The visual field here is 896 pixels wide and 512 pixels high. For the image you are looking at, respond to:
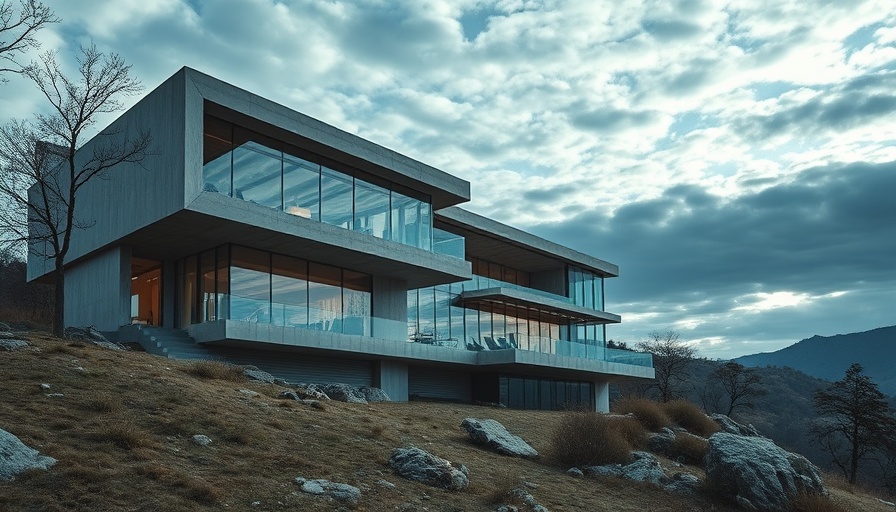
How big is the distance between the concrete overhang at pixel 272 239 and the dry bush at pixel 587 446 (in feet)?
38.1

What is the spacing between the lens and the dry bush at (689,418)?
23891mm

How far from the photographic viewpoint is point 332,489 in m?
10.5

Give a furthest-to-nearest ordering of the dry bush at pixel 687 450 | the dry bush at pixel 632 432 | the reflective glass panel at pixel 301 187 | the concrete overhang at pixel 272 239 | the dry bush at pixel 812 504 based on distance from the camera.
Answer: the reflective glass panel at pixel 301 187 → the concrete overhang at pixel 272 239 → the dry bush at pixel 632 432 → the dry bush at pixel 687 450 → the dry bush at pixel 812 504

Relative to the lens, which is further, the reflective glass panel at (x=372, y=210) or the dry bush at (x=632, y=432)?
the reflective glass panel at (x=372, y=210)

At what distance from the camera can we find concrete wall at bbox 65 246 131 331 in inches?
1015

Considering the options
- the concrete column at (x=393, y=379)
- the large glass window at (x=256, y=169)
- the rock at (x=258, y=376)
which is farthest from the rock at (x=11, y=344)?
the concrete column at (x=393, y=379)

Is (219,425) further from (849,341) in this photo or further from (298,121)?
(849,341)

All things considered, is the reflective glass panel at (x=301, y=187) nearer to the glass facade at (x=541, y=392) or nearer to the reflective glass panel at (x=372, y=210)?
the reflective glass panel at (x=372, y=210)

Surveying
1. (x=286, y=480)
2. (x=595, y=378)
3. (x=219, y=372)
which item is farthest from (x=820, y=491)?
(x=595, y=378)

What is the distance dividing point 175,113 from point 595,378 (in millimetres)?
28272

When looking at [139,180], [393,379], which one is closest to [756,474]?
[393,379]

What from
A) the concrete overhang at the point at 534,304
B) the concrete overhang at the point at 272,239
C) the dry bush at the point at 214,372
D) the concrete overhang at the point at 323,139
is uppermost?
the concrete overhang at the point at 323,139

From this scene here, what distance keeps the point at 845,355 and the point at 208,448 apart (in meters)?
196

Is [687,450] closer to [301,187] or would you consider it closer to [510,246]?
[301,187]
